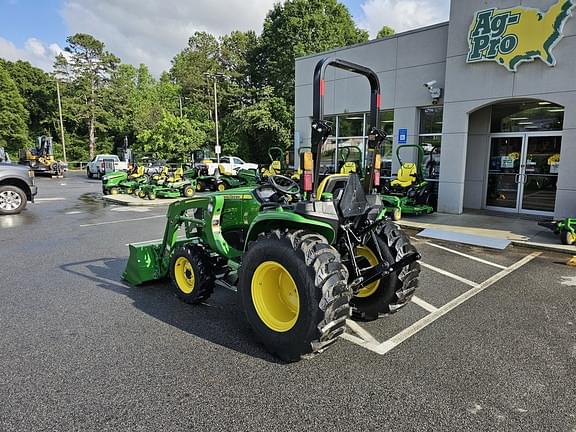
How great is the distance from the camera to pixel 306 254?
3045 mm

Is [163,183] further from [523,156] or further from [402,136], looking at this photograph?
[523,156]

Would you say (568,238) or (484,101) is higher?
(484,101)

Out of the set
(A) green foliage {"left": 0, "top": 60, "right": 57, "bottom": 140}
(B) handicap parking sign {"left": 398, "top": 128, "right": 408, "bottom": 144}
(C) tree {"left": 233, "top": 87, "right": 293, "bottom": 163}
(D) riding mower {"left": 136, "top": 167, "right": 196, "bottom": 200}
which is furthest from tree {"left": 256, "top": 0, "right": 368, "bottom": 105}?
(A) green foliage {"left": 0, "top": 60, "right": 57, "bottom": 140}

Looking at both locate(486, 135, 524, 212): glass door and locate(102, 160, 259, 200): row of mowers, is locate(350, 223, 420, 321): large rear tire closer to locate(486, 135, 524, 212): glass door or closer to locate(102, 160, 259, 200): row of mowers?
locate(486, 135, 524, 212): glass door

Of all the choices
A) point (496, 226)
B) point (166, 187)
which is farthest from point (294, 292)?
point (166, 187)

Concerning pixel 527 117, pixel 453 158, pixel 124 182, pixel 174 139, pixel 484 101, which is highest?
pixel 174 139

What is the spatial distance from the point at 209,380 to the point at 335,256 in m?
1.35

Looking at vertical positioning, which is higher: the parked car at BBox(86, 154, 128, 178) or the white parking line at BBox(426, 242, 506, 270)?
the parked car at BBox(86, 154, 128, 178)

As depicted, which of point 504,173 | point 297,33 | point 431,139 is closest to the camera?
point 504,173

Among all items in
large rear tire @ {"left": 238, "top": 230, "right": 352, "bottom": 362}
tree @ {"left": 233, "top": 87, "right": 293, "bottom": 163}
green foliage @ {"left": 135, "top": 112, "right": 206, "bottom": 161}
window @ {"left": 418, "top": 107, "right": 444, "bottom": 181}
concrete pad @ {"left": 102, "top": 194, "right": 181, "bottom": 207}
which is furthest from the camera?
green foliage @ {"left": 135, "top": 112, "right": 206, "bottom": 161}

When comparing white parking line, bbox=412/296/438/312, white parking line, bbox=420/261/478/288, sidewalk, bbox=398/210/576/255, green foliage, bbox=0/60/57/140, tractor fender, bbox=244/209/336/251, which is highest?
green foliage, bbox=0/60/57/140

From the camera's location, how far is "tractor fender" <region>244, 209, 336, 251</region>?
331 centimetres

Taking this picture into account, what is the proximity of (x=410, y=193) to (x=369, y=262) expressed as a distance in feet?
24.1

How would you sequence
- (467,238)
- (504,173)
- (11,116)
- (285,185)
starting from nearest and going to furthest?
1. (285,185)
2. (467,238)
3. (504,173)
4. (11,116)
